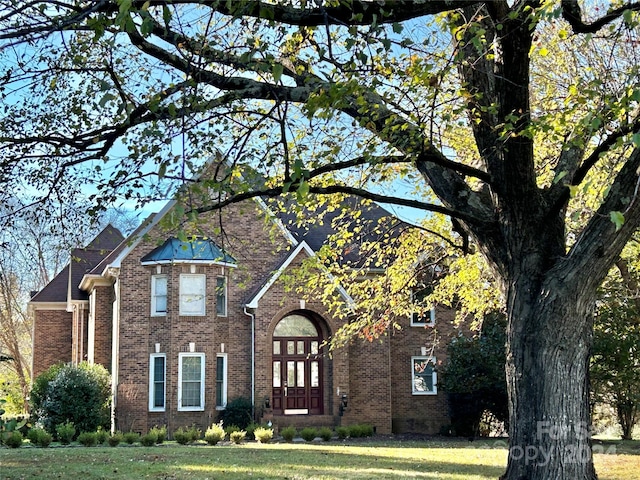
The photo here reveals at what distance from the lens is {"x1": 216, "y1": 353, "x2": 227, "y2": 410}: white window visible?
2591cm

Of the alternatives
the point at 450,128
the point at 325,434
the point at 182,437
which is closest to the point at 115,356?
the point at 182,437

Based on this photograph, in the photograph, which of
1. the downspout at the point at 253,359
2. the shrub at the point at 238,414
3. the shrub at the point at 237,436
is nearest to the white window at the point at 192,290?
the downspout at the point at 253,359

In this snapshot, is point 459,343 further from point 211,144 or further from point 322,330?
point 211,144

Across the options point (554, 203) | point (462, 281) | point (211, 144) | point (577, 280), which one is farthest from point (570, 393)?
point (462, 281)

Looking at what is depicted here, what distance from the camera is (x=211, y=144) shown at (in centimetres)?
967

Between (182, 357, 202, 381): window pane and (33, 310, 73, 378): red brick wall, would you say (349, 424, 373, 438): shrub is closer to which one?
(182, 357, 202, 381): window pane

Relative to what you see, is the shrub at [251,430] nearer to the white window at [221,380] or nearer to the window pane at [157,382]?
the white window at [221,380]

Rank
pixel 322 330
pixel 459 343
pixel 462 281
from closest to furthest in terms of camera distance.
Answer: pixel 462 281
pixel 459 343
pixel 322 330

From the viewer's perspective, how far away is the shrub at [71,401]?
23.8 metres

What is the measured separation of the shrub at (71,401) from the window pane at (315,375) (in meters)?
7.10

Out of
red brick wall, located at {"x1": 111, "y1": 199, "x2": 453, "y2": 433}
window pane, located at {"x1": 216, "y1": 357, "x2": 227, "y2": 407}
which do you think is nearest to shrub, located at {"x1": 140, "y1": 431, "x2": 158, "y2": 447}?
red brick wall, located at {"x1": 111, "y1": 199, "x2": 453, "y2": 433}

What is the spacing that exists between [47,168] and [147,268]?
1661cm

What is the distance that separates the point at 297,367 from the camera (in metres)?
27.2

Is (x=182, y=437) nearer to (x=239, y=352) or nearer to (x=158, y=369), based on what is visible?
(x=158, y=369)
